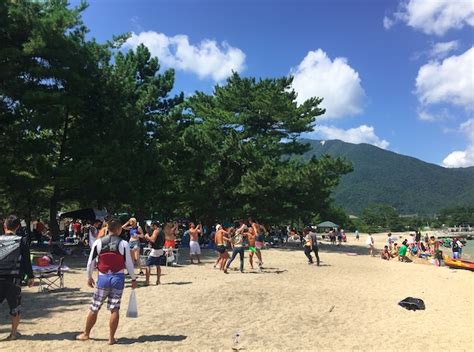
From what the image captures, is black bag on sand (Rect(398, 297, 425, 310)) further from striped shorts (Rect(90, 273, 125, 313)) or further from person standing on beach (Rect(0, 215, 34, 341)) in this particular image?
person standing on beach (Rect(0, 215, 34, 341))

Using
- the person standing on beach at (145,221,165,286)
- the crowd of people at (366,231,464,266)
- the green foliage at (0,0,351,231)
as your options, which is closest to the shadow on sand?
the person standing on beach at (145,221,165,286)

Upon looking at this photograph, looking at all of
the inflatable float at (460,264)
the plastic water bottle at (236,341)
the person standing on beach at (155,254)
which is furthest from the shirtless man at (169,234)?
the inflatable float at (460,264)

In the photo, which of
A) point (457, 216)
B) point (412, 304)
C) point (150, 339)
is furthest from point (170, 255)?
point (457, 216)

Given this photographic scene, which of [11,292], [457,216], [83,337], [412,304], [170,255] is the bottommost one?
[412,304]

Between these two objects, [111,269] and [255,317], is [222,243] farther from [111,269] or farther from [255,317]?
[111,269]

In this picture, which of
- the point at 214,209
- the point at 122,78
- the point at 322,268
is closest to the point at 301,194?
the point at 214,209

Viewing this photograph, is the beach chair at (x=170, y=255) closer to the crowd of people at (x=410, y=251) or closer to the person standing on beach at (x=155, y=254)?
the person standing on beach at (x=155, y=254)

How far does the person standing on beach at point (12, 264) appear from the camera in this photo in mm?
5816

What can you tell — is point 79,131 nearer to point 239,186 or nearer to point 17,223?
point 239,186

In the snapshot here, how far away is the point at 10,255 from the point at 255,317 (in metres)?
4.60

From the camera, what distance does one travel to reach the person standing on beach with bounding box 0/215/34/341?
5.82 m

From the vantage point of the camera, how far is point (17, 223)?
606cm

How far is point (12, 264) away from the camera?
5.84m

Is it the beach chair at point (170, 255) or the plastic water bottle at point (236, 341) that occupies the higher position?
the beach chair at point (170, 255)
